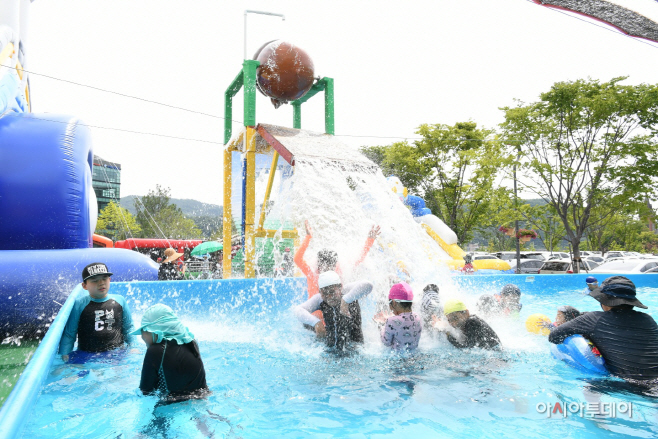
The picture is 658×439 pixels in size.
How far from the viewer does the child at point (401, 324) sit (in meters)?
4.74

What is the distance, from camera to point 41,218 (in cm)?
654

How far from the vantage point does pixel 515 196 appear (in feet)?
63.9

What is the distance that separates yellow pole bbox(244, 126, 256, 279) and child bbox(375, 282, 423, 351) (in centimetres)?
509

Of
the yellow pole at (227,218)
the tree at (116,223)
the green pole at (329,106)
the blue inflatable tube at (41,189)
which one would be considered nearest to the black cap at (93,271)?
the blue inflatable tube at (41,189)

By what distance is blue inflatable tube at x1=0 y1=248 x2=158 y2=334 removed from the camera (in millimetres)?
5703

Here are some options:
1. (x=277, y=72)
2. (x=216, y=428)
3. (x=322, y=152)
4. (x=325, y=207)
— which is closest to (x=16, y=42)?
(x=277, y=72)

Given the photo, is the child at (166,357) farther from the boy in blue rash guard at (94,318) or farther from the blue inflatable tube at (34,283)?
the blue inflatable tube at (34,283)

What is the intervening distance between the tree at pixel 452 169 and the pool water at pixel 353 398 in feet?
61.5

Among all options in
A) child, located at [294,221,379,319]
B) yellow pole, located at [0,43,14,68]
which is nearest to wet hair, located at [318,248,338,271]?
child, located at [294,221,379,319]

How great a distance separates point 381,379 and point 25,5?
1191 cm

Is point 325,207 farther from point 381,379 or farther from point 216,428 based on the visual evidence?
point 216,428

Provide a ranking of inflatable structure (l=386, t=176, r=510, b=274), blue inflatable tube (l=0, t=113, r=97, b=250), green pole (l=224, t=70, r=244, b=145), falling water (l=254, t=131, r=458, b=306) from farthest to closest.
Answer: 1. inflatable structure (l=386, t=176, r=510, b=274)
2. green pole (l=224, t=70, r=244, b=145)
3. falling water (l=254, t=131, r=458, b=306)
4. blue inflatable tube (l=0, t=113, r=97, b=250)

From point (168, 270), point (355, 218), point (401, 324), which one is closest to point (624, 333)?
point (401, 324)

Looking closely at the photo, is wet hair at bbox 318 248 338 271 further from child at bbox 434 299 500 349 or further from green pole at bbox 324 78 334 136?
green pole at bbox 324 78 334 136
